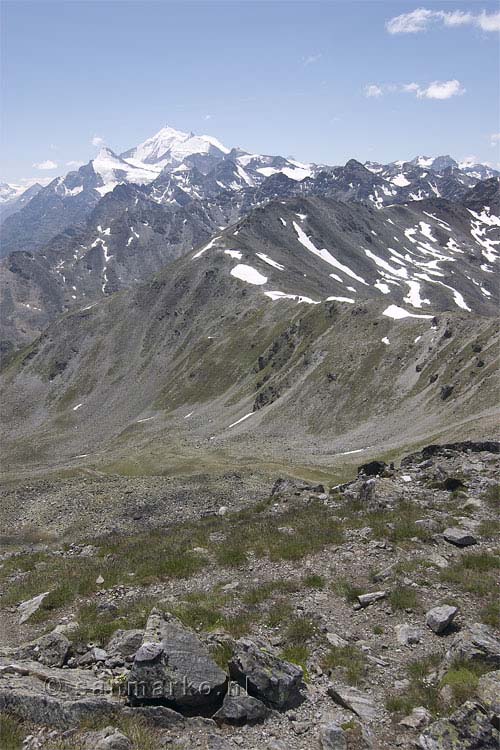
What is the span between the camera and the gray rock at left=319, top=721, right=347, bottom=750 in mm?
10391

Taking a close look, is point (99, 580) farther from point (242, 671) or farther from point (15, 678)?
point (242, 671)

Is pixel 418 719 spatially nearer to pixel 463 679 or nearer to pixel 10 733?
pixel 463 679

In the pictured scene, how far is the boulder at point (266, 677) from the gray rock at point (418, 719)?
7.94ft

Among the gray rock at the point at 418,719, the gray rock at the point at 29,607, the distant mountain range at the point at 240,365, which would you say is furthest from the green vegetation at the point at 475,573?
the distant mountain range at the point at 240,365

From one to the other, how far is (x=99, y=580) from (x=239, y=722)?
989cm

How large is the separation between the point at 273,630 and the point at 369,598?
10.9ft

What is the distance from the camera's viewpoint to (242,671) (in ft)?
38.0

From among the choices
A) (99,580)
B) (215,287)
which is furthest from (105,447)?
(99,580)

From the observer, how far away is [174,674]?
11.3 meters

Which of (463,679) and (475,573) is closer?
(463,679)

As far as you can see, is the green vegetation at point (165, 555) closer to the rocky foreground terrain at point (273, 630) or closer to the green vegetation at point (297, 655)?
the rocky foreground terrain at point (273, 630)

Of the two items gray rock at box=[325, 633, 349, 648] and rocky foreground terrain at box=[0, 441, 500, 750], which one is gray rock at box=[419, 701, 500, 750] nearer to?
rocky foreground terrain at box=[0, 441, 500, 750]

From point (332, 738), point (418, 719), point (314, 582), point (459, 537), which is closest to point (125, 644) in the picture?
point (332, 738)

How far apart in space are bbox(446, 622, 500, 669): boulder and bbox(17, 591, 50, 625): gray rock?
13429mm
